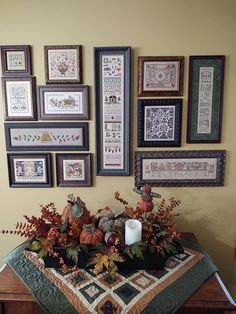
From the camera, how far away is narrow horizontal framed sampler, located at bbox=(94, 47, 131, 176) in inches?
59.6

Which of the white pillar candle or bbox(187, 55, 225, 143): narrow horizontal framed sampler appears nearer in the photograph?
the white pillar candle

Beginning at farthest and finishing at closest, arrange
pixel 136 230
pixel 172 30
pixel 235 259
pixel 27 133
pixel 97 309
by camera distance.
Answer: pixel 235 259 → pixel 27 133 → pixel 172 30 → pixel 136 230 → pixel 97 309

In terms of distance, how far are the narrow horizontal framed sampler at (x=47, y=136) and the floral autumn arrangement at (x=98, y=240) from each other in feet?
1.36

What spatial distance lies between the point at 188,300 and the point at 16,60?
1604 millimetres

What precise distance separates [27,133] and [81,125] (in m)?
0.36

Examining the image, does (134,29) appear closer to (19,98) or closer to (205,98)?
(205,98)

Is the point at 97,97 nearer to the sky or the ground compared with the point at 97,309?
nearer to the sky

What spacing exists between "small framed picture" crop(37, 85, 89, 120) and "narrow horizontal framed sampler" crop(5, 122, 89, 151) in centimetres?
5

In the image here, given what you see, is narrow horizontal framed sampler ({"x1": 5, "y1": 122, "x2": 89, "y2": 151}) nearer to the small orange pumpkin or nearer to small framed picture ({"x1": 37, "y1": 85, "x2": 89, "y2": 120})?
small framed picture ({"x1": 37, "y1": 85, "x2": 89, "y2": 120})

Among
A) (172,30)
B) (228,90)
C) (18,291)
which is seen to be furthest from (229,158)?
(18,291)

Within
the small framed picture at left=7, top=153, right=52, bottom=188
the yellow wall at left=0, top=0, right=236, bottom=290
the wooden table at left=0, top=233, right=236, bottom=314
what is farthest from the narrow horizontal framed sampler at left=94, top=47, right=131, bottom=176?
the wooden table at left=0, top=233, right=236, bottom=314

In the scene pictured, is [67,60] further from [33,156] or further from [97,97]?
[33,156]

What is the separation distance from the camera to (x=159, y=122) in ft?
5.15

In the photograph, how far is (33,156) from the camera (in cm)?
164
